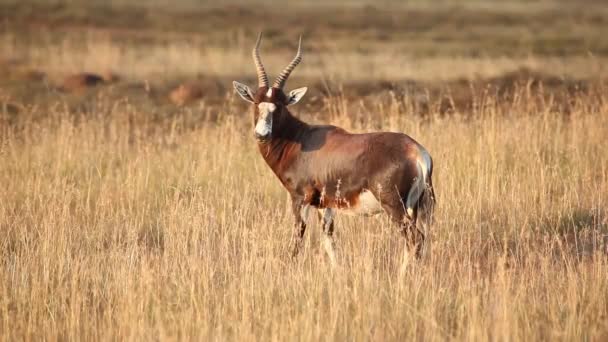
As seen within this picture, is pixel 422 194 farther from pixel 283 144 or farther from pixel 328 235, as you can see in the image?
pixel 283 144

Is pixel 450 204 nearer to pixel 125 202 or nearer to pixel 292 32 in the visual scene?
pixel 125 202

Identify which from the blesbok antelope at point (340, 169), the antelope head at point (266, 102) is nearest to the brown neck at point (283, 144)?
the blesbok antelope at point (340, 169)

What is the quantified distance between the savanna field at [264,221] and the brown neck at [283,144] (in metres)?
0.61

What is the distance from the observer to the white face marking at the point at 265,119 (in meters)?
9.72

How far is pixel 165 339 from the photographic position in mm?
7234

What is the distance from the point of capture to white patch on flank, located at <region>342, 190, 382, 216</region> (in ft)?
31.4

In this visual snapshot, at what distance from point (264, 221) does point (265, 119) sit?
1.03 metres

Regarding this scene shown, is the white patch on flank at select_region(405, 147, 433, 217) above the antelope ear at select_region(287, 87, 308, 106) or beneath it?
beneath

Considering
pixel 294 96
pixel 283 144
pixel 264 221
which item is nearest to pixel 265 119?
pixel 283 144

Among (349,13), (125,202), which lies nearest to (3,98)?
(125,202)

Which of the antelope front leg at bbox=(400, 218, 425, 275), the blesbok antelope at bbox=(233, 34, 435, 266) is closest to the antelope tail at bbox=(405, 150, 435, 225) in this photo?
the blesbok antelope at bbox=(233, 34, 435, 266)

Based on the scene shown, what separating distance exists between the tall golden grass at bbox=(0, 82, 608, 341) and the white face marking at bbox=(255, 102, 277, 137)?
967 millimetres

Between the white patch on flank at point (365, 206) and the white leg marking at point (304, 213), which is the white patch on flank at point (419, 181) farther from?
the white leg marking at point (304, 213)

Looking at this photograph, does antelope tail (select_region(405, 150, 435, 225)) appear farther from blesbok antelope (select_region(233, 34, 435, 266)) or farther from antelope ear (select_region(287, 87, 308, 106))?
antelope ear (select_region(287, 87, 308, 106))
